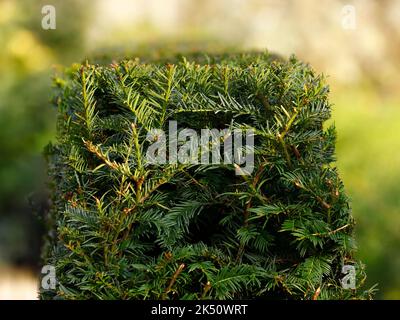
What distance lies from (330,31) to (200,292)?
281 inches

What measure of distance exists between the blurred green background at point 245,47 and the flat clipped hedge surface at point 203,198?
3.60 m

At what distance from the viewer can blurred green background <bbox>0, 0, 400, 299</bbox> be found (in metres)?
5.82

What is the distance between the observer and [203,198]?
6.55ft

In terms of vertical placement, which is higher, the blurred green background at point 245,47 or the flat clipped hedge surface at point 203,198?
the blurred green background at point 245,47

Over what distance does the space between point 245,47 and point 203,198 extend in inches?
168

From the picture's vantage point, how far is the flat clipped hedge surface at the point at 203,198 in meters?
1.86

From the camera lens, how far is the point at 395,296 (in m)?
5.35

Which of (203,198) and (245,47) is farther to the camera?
(245,47)

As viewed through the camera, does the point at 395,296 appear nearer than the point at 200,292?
No

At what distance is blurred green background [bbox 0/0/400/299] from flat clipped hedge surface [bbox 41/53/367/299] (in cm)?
360

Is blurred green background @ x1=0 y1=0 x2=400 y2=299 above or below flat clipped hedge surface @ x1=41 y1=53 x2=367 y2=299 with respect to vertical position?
above

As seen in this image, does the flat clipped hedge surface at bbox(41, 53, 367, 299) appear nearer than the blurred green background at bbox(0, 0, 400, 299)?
Yes
